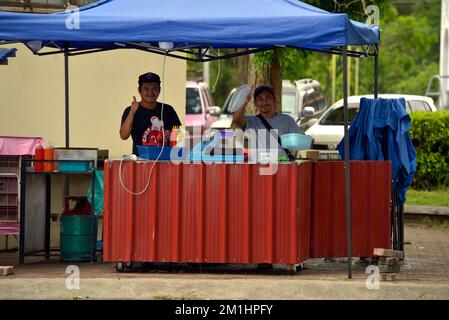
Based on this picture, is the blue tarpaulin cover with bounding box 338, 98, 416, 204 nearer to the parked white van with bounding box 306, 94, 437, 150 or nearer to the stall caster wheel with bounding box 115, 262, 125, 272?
the stall caster wheel with bounding box 115, 262, 125, 272

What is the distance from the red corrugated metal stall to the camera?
9.66 metres

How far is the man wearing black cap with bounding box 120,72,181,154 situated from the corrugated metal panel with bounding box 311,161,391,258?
69.8 inches

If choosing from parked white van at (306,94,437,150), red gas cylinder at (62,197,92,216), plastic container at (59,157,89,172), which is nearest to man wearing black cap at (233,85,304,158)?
plastic container at (59,157,89,172)

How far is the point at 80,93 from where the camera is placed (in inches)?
511

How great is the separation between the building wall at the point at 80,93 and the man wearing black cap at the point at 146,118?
1.87 metres

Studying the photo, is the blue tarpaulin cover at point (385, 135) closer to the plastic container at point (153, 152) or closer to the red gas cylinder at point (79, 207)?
the plastic container at point (153, 152)

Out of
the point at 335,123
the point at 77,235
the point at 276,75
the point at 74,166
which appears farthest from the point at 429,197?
the point at 74,166

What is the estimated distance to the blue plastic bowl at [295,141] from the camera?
1029cm

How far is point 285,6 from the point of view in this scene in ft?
32.2

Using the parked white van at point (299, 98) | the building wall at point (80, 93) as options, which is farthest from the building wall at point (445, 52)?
the building wall at point (80, 93)

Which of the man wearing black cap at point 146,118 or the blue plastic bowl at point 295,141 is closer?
the blue plastic bowl at point 295,141

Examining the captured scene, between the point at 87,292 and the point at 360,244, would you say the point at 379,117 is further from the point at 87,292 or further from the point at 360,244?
the point at 87,292
